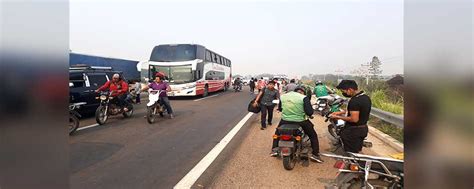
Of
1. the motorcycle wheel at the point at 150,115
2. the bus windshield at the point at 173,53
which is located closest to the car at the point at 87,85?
the motorcycle wheel at the point at 150,115

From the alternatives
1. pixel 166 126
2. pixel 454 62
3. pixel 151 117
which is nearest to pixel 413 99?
pixel 454 62

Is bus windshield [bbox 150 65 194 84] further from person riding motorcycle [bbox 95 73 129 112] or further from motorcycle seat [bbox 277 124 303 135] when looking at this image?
motorcycle seat [bbox 277 124 303 135]

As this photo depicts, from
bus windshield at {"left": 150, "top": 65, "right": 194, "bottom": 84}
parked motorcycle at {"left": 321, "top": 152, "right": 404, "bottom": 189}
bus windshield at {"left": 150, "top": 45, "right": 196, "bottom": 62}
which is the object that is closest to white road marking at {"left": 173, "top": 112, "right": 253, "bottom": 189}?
parked motorcycle at {"left": 321, "top": 152, "right": 404, "bottom": 189}

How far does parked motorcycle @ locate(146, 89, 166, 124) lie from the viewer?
986cm

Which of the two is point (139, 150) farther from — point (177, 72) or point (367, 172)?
point (177, 72)

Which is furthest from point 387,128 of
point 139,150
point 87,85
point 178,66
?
point 178,66

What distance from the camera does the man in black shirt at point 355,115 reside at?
4.45 meters

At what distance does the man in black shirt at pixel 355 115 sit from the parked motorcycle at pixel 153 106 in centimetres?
670

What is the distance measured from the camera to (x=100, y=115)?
30.9 ft

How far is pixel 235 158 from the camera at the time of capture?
5754 millimetres

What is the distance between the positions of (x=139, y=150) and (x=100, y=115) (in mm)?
3815

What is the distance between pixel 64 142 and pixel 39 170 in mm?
117

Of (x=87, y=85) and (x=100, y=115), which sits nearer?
(x=100, y=115)

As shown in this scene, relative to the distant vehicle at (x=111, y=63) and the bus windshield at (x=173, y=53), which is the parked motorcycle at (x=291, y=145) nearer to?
the bus windshield at (x=173, y=53)
